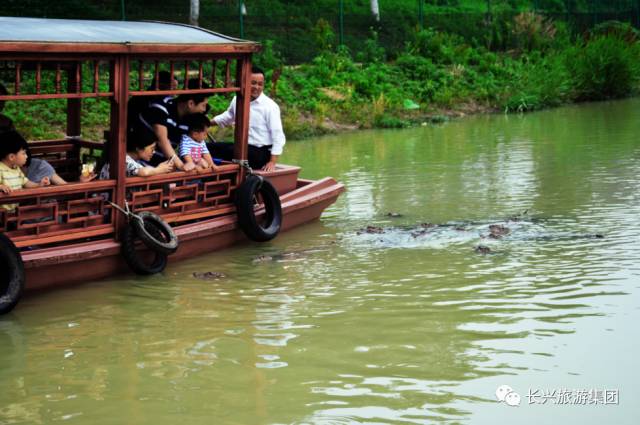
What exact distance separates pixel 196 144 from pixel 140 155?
73 cm

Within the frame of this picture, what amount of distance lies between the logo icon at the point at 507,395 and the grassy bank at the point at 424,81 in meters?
14.2

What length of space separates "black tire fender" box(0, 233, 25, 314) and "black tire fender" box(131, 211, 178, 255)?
1.18 metres

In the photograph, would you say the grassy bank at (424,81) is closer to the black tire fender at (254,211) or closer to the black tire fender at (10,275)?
the black tire fender at (254,211)

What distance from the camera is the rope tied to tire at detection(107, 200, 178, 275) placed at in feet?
27.6

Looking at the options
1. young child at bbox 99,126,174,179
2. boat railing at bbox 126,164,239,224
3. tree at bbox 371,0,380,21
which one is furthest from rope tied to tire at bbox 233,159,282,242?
tree at bbox 371,0,380,21

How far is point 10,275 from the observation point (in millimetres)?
7406

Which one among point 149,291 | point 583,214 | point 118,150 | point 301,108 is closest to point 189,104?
Result: point 118,150

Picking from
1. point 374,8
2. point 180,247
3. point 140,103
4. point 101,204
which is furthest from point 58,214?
point 374,8

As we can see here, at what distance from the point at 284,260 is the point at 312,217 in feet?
6.07

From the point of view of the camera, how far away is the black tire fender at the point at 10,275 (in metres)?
7.38

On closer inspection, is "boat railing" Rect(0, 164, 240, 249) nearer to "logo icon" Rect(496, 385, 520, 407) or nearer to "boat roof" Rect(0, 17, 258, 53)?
"boat roof" Rect(0, 17, 258, 53)

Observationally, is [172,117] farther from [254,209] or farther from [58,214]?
[58,214]

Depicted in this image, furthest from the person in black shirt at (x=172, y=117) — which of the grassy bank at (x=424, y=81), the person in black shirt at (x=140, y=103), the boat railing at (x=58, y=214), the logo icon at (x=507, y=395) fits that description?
the grassy bank at (x=424, y=81)

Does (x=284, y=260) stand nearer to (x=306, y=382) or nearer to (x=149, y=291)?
(x=149, y=291)
